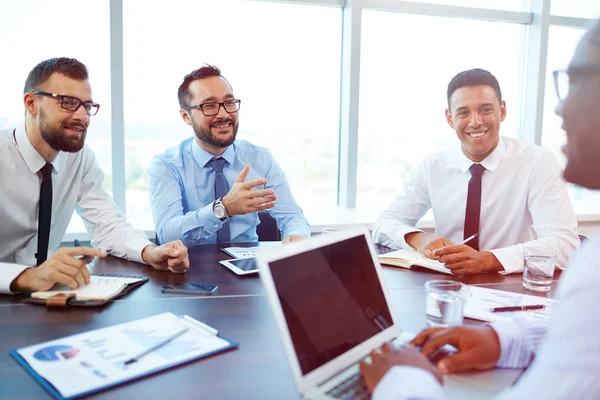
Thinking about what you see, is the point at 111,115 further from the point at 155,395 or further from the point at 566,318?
the point at 566,318

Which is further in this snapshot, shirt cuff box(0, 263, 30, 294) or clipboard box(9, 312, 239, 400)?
shirt cuff box(0, 263, 30, 294)

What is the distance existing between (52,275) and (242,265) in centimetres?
64

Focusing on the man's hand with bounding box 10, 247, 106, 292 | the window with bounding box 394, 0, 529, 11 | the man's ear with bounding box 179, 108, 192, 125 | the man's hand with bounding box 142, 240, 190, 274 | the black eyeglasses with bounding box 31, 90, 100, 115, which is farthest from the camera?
the window with bounding box 394, 0, 529, 11

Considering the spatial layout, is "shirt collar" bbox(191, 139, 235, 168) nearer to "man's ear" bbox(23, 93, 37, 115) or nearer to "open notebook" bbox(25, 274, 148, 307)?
"man's ear" bbox(23, 93, 37, 115)

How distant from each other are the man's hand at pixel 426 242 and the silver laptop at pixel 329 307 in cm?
91

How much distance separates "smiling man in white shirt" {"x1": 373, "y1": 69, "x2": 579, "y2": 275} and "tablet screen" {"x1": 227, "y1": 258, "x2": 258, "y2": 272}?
2.34ft

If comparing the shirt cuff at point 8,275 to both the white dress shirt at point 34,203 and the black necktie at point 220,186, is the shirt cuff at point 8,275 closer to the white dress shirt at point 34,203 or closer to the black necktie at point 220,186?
the white dress shirt at point 34,203

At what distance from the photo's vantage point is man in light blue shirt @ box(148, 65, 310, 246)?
2.55 meters

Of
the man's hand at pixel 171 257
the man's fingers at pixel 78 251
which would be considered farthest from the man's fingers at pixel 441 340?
the man's fingers at pixel 78 251

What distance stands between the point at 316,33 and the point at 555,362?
3.43 meters

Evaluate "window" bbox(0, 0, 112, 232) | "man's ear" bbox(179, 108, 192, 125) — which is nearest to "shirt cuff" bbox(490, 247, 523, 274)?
"man's ear" bbox(179, 108, 192, 125)

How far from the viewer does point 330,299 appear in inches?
38.5

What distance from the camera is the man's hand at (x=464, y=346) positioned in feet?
3.18

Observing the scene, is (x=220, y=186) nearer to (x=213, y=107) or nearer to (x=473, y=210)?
(x=213, y=107)
